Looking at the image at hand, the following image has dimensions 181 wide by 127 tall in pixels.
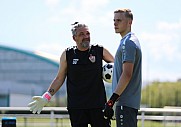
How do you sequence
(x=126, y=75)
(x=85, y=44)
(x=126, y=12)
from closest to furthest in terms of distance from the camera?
(x=126, y=75), (x=126, y=12), (x=85, y=44)

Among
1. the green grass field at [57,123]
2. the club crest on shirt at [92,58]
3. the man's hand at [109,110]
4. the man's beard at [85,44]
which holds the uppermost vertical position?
the man's beard at [85,44]

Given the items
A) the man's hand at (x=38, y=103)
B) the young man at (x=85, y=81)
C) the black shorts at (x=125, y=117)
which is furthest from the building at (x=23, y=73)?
the black shorts at (x=125, y=117)

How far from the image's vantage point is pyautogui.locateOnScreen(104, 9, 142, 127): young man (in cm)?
551

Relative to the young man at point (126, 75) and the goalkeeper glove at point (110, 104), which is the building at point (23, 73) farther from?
the goalkeeper glove at point (110, 104)

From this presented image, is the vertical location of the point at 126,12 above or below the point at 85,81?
above

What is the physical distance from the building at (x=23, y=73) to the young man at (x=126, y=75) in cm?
5426

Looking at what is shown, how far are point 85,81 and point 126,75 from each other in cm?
121

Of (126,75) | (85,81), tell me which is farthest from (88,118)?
(126,75)

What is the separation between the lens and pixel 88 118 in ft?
22.0

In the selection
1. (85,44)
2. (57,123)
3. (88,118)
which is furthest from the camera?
(57,123)

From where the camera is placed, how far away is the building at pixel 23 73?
60750 millimetres

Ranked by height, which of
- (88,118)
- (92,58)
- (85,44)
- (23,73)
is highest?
(23,73)

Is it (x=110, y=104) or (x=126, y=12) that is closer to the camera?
(x=110, y=104)

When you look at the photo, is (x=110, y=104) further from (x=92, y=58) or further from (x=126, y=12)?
(x=92, y=58)
